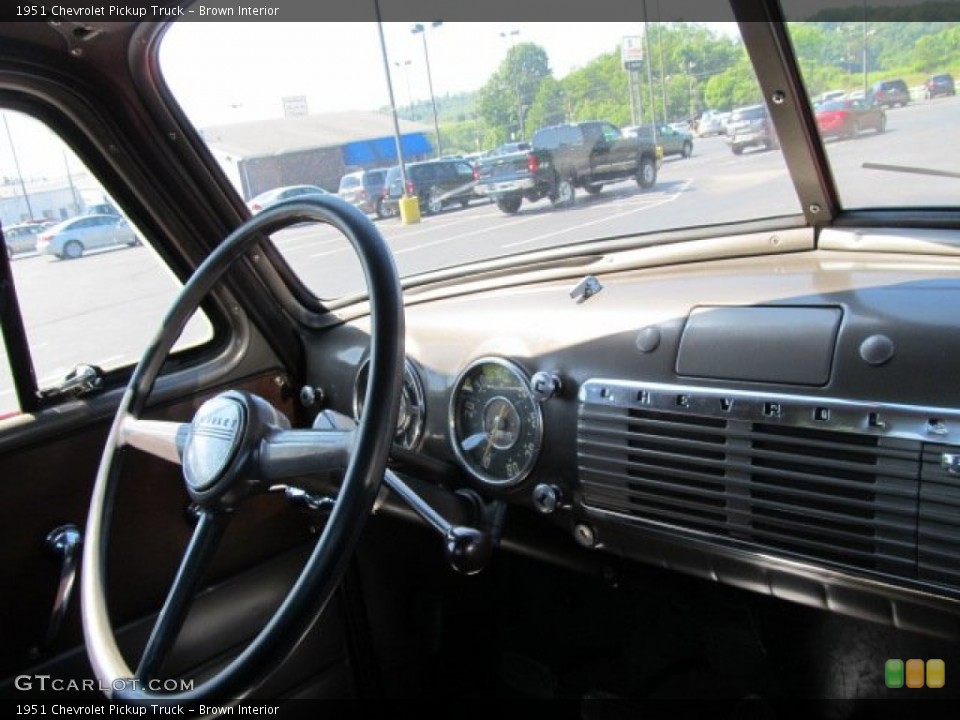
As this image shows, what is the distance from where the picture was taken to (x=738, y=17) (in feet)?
5.50

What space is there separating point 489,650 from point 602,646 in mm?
387

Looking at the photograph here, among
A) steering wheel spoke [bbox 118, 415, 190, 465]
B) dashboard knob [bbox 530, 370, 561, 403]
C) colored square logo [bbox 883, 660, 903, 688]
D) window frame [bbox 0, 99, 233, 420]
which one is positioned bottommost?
colored square logo [bbox 883, 660, 903, 688]

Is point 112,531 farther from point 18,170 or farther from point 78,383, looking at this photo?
point 18,170

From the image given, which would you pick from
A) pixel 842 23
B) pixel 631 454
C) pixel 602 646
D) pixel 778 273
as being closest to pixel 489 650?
pixel 602 646

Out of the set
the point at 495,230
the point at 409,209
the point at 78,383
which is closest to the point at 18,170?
the point at 78,383

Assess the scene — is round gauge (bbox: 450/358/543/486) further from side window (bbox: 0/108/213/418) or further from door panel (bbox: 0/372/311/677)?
side window (bbox: 0/108/213/418)

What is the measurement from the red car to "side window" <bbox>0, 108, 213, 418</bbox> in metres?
1.59

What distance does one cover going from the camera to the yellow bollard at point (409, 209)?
95.7 inches

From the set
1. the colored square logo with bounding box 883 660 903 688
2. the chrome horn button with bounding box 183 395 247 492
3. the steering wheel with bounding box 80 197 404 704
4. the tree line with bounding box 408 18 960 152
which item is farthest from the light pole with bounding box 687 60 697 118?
the colored square logo with bounding box 883 660 903 688

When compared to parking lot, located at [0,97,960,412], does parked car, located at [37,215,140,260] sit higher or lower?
higher

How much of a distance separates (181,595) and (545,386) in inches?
34.7

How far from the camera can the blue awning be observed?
2412 millimetres

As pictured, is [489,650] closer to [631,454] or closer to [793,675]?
[793,675]

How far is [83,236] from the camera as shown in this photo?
7.64 ft
